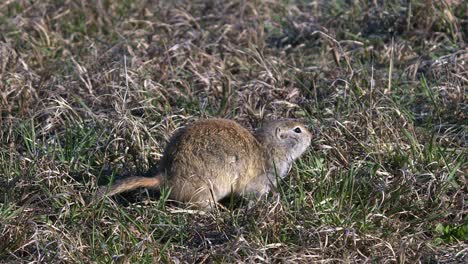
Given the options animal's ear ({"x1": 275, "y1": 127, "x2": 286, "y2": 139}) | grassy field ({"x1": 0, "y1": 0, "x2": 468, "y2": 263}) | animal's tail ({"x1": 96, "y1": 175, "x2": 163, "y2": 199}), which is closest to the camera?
grassy field ({"x1": 0, "y1": 0, "x2": 468, "y2": 263})

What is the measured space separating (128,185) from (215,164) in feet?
1.88

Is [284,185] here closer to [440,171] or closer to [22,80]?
[440,171]

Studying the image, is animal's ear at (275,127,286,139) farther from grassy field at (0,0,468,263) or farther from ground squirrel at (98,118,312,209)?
grassy field at (0,0,468,263)

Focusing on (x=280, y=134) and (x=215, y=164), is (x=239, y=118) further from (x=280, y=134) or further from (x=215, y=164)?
(x=215, y=164)

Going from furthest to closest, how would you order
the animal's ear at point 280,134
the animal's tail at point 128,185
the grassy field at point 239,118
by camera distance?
the animal's ear at point 280,134, the animal's tail at point 128,185, the grassy field at point 239,118

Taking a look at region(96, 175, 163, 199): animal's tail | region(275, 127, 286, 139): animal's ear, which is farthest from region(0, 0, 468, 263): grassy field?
region(275, 127, 286, 139): animal's ear

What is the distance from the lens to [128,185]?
5.90 m

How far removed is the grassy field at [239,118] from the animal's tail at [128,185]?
0.26ft

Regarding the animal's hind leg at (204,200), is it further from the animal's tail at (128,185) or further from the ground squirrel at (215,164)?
the animal's tail at (128,185)

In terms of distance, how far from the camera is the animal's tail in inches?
231

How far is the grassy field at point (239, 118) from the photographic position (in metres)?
5.60

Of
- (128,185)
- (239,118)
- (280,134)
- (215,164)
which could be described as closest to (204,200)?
(215,164)

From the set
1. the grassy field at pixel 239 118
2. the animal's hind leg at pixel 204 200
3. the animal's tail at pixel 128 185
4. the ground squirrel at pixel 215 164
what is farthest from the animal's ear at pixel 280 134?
the animal's tail at pixel 128 185

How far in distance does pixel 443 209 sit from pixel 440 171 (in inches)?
13.7
